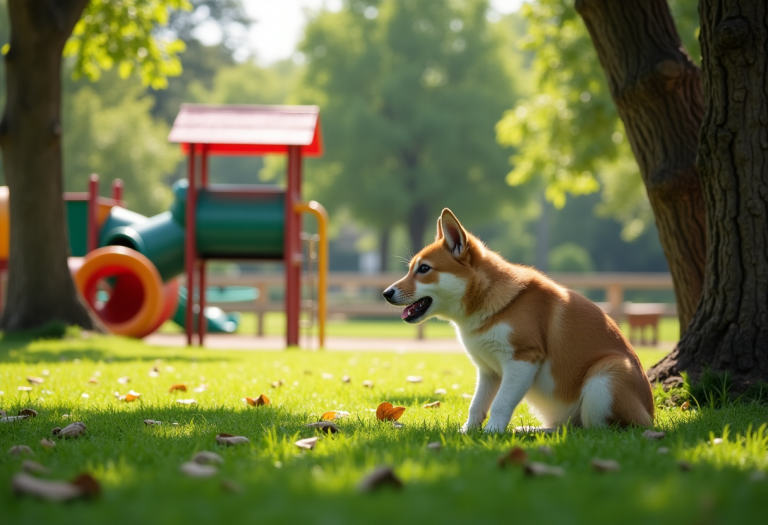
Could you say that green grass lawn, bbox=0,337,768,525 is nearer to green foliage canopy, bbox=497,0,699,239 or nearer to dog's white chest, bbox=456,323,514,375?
dog's white chest, bbox=456,323,514,375

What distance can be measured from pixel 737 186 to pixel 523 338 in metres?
2.00

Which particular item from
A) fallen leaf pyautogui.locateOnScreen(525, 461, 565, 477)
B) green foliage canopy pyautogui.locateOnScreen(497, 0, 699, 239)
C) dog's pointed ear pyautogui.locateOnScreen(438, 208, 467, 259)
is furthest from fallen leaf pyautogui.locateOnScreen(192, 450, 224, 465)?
green foliage canopy pyautogui.locateOnScreen(497, 0, 699, 239)

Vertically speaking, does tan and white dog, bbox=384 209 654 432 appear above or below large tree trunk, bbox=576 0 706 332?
below

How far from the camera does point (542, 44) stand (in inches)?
679

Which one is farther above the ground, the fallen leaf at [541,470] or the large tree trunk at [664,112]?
the large tree trunk at [664,112]

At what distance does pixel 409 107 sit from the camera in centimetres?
3159

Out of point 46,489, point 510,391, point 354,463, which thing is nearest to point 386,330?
point 510,391

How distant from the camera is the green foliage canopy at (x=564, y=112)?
16500 millimetres

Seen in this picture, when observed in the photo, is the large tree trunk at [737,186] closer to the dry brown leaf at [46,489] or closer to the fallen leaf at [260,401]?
the fallen leaf at [260,401]

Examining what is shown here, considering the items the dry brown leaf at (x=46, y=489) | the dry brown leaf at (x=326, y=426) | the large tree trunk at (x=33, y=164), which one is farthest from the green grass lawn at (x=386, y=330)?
the dry brown leaf at (x=46, y=489)

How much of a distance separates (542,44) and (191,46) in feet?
115

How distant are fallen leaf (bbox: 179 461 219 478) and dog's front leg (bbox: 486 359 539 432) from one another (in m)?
1.61

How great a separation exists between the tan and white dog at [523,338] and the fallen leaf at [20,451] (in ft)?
6.33

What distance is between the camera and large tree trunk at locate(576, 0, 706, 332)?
5.94 m
